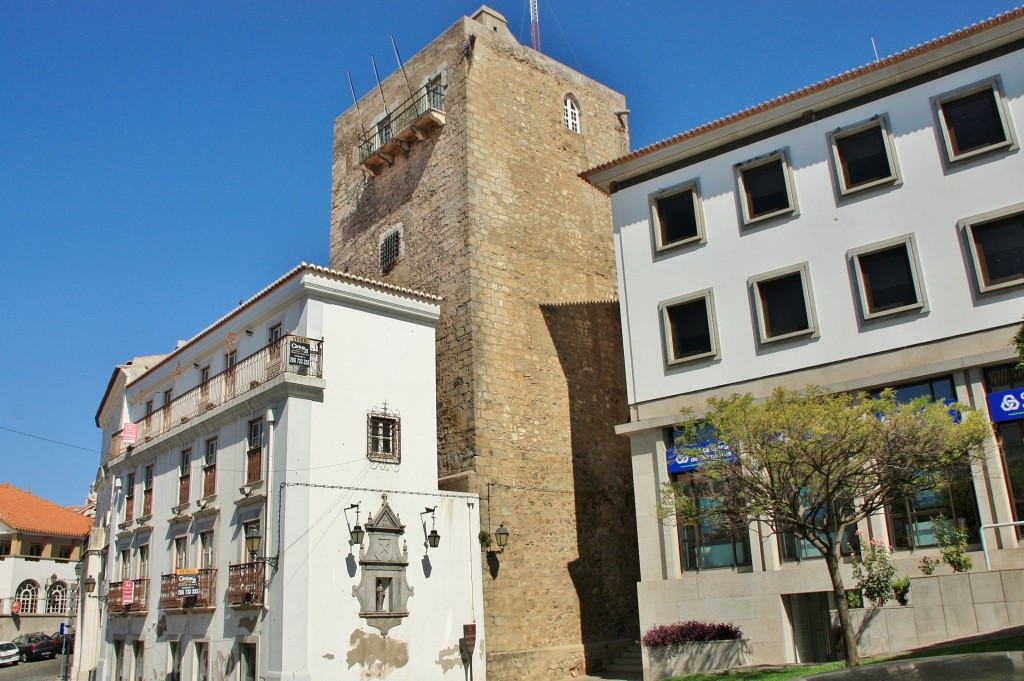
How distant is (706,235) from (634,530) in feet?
29.7

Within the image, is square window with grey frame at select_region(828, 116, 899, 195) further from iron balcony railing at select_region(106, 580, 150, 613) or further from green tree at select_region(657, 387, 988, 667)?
iron balcony railing at select_region(106, 580, 150, 613)

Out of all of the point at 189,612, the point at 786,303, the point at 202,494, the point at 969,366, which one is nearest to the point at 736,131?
the point at 786,303

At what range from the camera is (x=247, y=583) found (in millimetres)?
18766

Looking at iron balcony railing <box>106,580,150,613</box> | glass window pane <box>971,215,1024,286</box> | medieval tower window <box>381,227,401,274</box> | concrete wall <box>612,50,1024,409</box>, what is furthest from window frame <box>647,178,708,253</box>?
iron balcony railing <box>106,580,150,613</box>

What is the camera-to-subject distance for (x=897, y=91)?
59.8ft

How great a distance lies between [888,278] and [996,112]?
12.1 feet

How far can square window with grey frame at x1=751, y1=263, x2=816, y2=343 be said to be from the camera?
60.5 ft

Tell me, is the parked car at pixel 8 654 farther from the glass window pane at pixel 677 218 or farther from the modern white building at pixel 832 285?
the glass window pane at pixel 677 218

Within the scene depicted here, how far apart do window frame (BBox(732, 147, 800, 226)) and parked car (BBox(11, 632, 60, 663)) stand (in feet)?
121

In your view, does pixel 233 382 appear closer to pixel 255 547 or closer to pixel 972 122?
pixel 255 547

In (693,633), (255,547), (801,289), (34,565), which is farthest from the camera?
(34,565)

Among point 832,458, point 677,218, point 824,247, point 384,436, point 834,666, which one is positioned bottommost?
point 834,666

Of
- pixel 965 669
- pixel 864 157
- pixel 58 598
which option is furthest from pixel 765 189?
pixel 58 598

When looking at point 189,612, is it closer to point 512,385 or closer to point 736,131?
point 512,385
